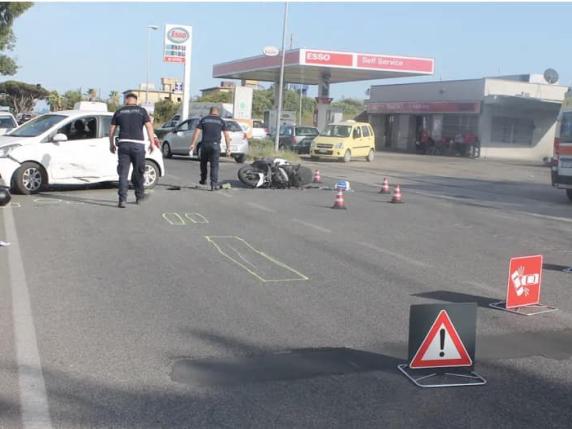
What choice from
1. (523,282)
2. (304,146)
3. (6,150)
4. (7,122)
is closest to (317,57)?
(304,146)

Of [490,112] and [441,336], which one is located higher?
[490,112]

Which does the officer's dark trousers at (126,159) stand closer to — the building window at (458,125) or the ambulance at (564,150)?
the ambulance at (564,150)

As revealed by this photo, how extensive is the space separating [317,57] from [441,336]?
36.0 metres

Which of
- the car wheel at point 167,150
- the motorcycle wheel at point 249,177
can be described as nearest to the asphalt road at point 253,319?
the motorcycle wheel at point 249,177

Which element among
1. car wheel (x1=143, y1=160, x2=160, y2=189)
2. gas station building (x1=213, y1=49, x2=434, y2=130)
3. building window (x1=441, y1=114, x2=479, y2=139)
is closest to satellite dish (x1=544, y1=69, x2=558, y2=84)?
building window (x1=441, y1=114, x2=479, y2=139)

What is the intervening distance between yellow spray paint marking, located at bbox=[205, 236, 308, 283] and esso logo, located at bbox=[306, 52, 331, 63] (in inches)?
1219

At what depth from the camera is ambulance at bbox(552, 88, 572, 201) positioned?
1745 centimetres

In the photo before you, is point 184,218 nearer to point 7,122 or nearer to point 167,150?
point 7,122

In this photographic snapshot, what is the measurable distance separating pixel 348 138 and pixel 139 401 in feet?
94.4

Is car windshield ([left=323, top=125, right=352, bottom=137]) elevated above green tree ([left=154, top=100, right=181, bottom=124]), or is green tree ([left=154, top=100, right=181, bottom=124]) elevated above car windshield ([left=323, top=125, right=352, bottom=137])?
green tree ([left=154, top=100, right=181, bottom=124])

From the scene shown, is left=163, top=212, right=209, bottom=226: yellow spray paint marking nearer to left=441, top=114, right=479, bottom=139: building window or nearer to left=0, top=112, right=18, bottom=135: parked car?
left=0, top=112, right=18, bottom=135: parked car

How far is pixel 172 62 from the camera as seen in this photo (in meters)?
35.6

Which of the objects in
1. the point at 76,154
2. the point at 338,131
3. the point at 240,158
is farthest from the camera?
the point at 338,131

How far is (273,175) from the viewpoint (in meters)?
16.7
